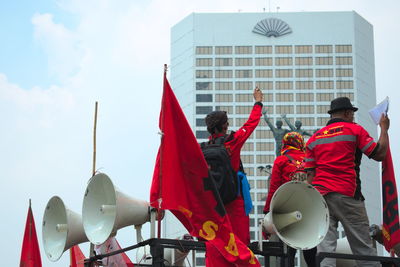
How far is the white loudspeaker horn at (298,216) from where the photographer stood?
6672 millimetres

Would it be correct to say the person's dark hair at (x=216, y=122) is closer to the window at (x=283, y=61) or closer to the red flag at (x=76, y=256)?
the red flag at (x=76, y=256)

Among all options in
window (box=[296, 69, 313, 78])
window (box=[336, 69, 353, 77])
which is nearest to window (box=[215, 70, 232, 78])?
window (box=[296, 69, 313, 78])

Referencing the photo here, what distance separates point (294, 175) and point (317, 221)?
140cm

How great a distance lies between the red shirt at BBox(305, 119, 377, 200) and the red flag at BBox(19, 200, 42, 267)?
3933 millimetres

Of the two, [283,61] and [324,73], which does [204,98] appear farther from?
[324,73]

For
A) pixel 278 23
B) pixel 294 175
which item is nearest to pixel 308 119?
pixel 278 23

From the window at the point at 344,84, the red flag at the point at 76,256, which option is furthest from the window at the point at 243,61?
the red flag at the point at 76,256

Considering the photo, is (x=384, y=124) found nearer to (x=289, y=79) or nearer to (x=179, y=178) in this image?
(x=179, y=178)

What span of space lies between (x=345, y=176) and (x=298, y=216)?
552 millimetres

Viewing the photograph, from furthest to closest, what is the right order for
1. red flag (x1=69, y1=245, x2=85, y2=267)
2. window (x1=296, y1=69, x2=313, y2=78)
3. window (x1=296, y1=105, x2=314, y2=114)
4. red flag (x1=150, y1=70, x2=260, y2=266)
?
window (x1=296, y1=69, x2=313, y2=78), window (x1=296, y1=105, x2=314, y2=114), red flag (x1=69, y1=245, x2=85, y2=267), red flag (x1=150, y1=70, x2=260, y2=266)

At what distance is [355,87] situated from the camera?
454 feet

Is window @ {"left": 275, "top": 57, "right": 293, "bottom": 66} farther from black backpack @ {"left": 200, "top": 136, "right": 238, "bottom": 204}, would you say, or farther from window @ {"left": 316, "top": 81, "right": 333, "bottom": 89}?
black backpack @ {"left": 200, "top": 136, "right": 238, "bottom": 204}

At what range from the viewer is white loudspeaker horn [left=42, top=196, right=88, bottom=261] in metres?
7.62

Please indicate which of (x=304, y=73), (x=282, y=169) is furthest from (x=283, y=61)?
(x=282, y=169)
